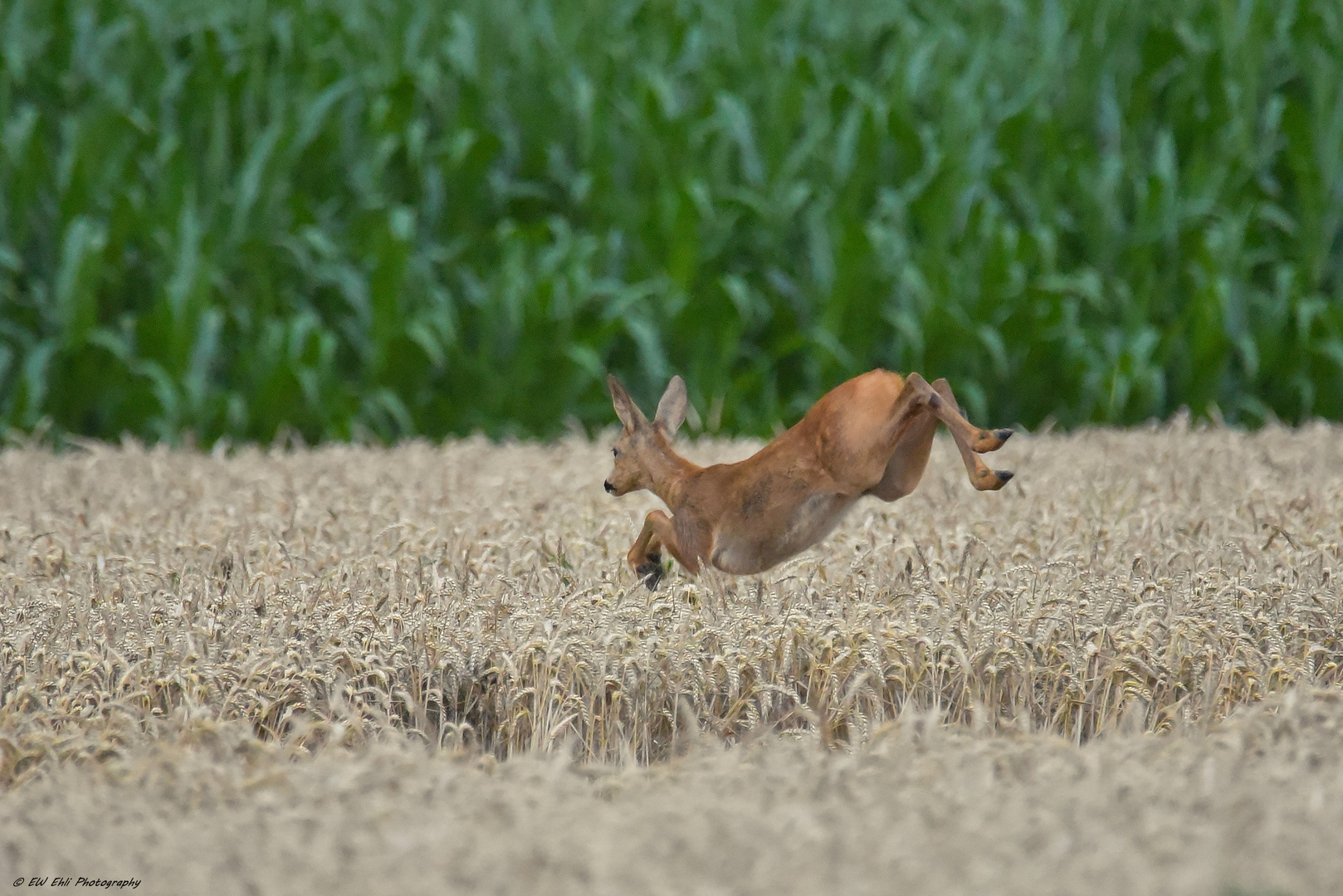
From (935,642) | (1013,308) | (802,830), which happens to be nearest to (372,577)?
(935,642)

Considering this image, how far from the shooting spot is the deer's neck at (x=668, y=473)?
2.95 meters

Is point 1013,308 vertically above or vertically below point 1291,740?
above

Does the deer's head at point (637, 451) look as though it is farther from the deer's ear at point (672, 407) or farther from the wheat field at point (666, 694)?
the wheat field at point (666, 694)

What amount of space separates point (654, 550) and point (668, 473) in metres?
0.15

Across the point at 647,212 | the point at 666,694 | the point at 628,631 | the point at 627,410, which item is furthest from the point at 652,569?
the point at 647,212

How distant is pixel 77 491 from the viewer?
13.3ft

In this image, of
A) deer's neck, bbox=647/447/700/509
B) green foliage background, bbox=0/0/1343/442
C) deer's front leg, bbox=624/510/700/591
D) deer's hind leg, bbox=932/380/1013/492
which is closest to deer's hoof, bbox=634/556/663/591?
deer's front leg, bbox=624/510/700/591

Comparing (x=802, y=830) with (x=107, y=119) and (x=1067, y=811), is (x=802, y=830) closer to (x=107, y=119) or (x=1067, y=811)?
(x=1067, y=811)

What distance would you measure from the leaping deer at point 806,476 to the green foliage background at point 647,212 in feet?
9.75

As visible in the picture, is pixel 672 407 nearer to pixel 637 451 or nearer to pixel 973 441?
pixel 637 451

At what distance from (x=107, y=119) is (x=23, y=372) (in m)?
1.04

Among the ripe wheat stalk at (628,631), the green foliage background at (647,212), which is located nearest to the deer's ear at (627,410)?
the ripe wheat stalk at (628,631)

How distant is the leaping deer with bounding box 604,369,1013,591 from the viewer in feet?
8.64

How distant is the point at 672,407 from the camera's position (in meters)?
3.10
